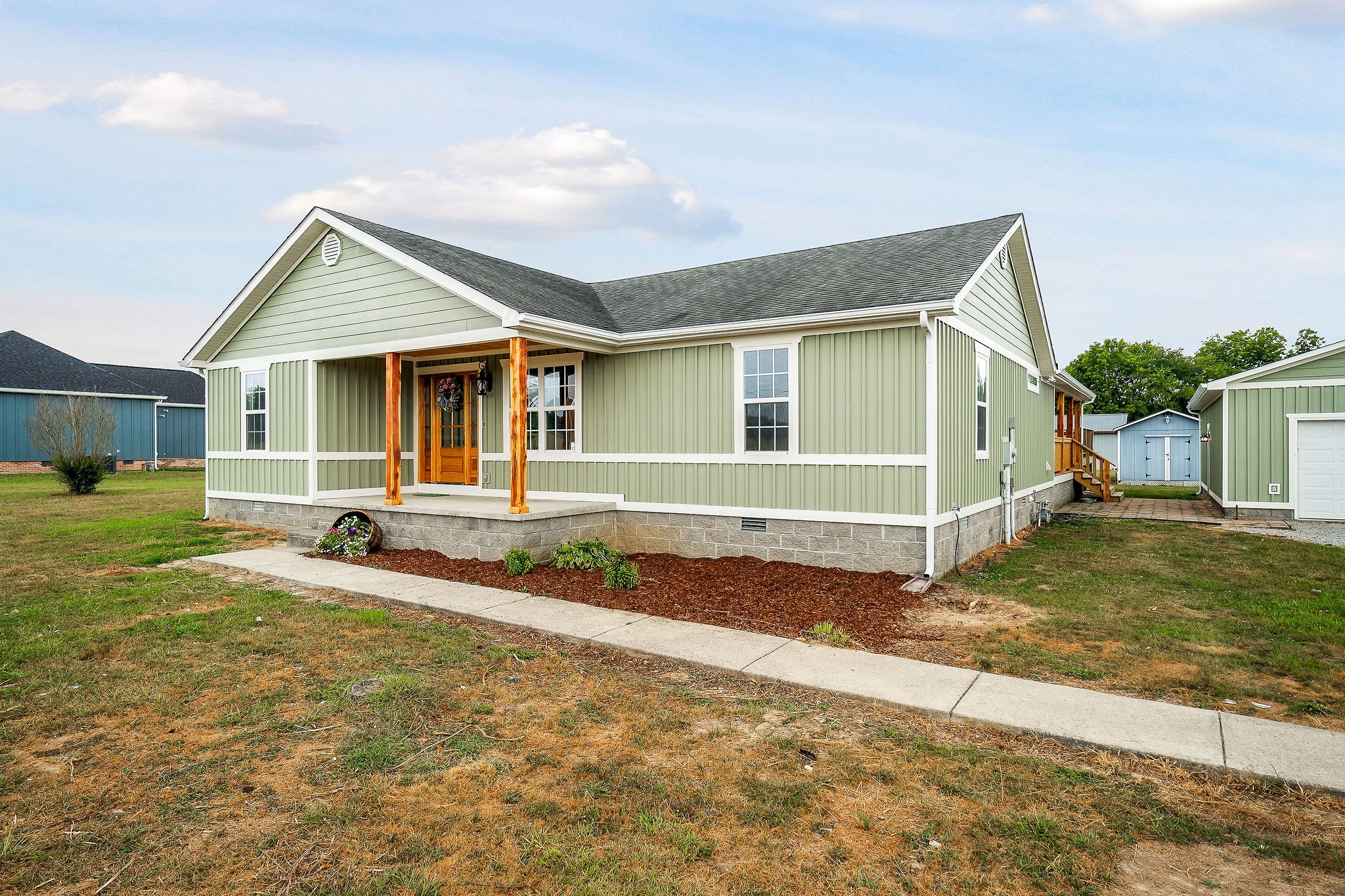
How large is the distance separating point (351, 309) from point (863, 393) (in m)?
8.50

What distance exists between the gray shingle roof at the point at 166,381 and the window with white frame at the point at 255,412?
87.9ft

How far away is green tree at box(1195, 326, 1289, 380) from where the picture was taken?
49.8 m

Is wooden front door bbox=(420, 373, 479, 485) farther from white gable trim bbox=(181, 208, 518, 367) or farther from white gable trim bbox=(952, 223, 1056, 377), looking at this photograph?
white gable trim bbox=(952, 223, 1056, 377)

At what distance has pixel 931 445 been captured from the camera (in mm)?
8117

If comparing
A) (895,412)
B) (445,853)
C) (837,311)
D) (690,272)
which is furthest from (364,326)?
(445,853)

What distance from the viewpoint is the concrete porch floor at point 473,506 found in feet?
30.5

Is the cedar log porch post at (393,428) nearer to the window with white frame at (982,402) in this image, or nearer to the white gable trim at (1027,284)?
the white gable trim at (1027,284)

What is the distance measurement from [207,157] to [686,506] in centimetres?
1337

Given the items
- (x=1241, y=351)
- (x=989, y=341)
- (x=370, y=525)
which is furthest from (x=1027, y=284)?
(x=1241, y=351)

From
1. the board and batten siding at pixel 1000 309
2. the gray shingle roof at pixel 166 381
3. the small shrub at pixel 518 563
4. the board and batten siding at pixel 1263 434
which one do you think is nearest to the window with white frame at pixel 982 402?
the board and batten siding at pixel 1000 309

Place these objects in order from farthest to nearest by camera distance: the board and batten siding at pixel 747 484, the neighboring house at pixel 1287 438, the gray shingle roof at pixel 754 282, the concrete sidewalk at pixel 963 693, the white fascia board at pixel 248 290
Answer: the neighboring house at pixel 1287 438 < the white fascia board at pixel 248 290 < the gray shingle roof at pixel 754 282 < the board and batten siding at pixel 747 484 < the concrete sidewalk at pixel 963 693

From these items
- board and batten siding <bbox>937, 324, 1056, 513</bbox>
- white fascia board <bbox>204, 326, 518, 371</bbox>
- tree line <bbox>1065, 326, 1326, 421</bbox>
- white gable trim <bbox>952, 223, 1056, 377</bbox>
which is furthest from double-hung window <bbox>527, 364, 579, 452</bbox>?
tree line <bbox>1065, 326, 1326, 421</bbox>

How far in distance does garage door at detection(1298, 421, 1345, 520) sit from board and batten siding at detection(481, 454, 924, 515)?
11.5 meters

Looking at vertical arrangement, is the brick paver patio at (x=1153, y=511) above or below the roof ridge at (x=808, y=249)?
below
